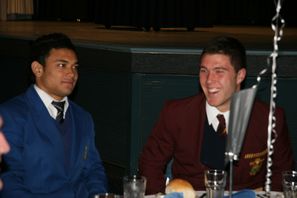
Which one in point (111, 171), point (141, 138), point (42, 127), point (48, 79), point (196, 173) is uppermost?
point (48, 79)

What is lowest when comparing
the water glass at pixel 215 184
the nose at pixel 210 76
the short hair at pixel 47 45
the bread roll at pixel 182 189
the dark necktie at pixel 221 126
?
the bread roll at pixel 182 189

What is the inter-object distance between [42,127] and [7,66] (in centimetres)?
282

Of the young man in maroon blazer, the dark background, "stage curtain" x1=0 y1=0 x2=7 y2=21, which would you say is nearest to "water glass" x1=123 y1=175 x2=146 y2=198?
the young man in maroon blazer

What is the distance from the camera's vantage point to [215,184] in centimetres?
160

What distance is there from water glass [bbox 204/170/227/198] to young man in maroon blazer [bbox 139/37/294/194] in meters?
0.51

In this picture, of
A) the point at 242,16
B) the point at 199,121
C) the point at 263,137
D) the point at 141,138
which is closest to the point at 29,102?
the point at 199,121

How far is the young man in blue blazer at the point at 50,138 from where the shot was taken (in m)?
2.18

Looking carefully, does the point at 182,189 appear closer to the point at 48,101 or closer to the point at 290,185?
the point at 290,185

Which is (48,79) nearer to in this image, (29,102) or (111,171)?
(29,102)

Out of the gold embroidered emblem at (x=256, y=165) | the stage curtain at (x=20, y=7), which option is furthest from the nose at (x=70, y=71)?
the stage curtain at (x=20, y=7)

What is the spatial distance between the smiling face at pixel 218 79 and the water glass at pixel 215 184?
55cm

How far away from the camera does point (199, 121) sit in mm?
2256

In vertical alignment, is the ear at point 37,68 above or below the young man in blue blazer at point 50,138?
above

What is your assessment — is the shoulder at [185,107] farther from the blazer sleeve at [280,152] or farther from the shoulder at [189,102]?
the blazer sleeve at [280,152]
